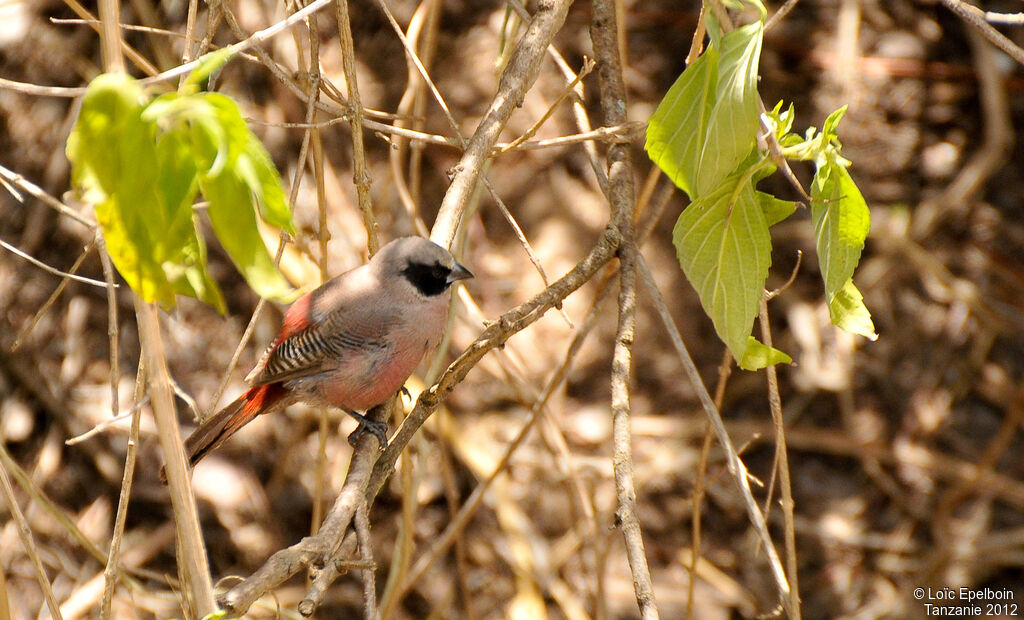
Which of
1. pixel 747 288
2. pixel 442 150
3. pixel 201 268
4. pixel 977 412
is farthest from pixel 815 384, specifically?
pixel 201 268

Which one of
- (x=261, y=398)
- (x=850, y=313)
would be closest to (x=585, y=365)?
(x=261, y=398)

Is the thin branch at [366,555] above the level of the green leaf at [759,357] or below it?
below

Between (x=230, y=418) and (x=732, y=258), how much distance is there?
7.31ft

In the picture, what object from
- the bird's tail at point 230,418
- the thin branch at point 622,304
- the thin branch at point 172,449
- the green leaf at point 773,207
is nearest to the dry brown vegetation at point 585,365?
the bird's tail at point 230,418

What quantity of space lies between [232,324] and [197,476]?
31.9 inches

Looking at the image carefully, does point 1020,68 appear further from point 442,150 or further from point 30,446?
point 30,446

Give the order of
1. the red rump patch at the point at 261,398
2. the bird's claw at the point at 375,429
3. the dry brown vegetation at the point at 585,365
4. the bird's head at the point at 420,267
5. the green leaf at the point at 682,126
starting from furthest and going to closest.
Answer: the dry brown vegetation at the point at 585,365
the red rump patch at the point at 261,398
the bird's head at the point at 420,267
the bird's claw at the point at 375,429
the green leaf at the point at 682,126

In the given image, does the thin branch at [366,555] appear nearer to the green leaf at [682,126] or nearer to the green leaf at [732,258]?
the green leaf at [732,258]

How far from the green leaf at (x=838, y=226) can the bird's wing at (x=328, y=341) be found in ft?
6.41

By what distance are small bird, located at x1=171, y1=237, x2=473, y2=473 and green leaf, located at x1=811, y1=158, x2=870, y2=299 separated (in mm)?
1690

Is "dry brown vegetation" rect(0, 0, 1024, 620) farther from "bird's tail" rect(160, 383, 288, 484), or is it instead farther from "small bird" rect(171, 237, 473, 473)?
"bird's tail" rect(160, 383, 288, 484)

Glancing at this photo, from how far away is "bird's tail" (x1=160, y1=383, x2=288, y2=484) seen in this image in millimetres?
3408

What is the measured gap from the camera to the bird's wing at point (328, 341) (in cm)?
348

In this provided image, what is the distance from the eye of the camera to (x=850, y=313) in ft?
6.46
